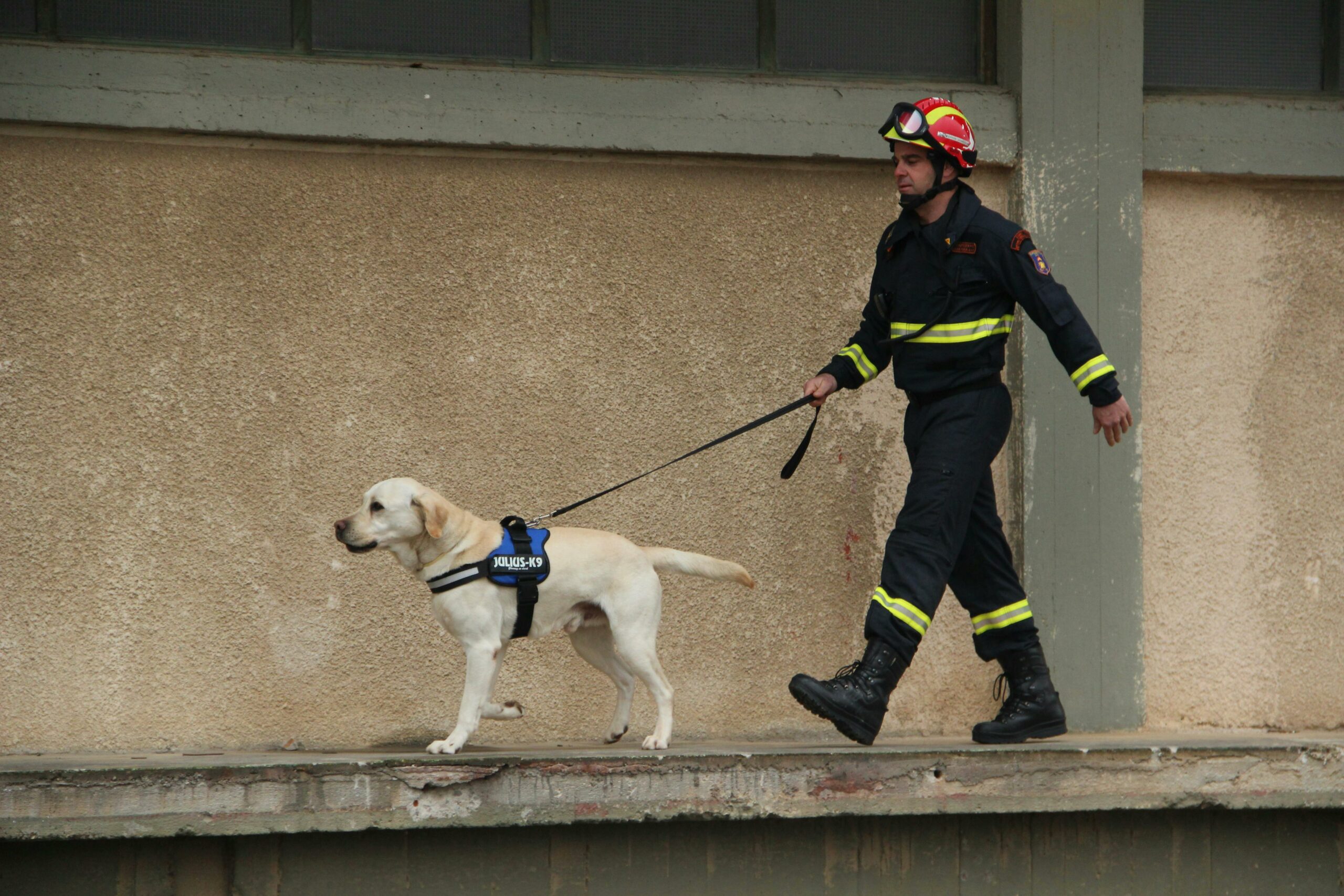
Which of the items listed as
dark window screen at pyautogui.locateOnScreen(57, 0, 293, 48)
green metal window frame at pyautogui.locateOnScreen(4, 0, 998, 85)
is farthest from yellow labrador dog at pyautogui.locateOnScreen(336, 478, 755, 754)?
dark window screen at pyautogui.locateOnScreen(57, 0, 293, 48)

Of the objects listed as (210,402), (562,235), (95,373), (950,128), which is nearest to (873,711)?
(950,128)

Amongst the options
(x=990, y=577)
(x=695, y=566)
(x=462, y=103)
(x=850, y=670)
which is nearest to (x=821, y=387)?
(x=695, y=566)

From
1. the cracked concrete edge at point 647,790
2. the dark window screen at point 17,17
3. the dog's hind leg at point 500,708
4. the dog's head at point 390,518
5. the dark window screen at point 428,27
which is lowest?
the cracked concrete edge at point 647,790

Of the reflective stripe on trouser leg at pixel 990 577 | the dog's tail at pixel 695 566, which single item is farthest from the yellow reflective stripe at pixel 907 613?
the dog's tail at pixel 695 566

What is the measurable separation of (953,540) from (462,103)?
241 cm

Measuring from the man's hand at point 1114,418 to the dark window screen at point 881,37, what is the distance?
198 centimetres

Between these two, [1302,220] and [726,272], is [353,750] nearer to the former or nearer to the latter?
[726,272]

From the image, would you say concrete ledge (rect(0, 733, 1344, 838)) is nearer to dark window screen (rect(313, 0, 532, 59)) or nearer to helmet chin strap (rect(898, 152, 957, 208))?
helmet chin strap (rect(898, 152, 957, 208))

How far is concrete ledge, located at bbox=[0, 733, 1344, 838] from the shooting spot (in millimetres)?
3617

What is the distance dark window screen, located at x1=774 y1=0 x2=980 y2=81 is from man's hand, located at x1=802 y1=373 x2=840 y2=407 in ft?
5.38

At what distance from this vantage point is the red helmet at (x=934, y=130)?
405 cm

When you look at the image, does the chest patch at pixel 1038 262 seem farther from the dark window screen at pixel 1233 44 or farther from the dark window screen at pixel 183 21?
the dark window screen at pixel 183 21

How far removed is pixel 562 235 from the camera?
5.06 metres

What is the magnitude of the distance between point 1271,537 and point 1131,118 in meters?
1.78
